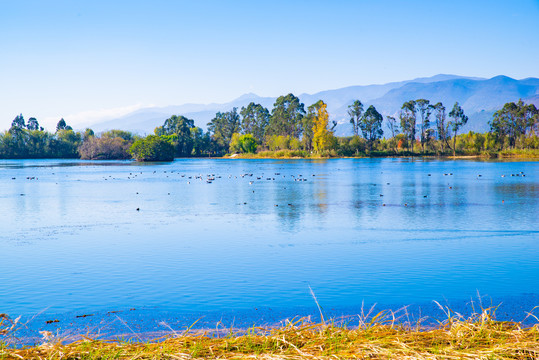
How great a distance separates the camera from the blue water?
9.02 meters

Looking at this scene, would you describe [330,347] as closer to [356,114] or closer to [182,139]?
[356,114]

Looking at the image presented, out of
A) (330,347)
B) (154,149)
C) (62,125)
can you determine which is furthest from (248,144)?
(330,347)

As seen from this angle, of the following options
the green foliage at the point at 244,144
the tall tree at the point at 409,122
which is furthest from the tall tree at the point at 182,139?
the tall tree at the point at 409,122

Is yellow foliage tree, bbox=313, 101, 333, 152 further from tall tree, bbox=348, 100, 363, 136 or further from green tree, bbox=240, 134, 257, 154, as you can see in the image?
green tree, bbox=240, 134, 257, 154

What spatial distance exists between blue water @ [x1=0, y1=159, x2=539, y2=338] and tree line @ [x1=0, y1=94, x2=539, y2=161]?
8850cm

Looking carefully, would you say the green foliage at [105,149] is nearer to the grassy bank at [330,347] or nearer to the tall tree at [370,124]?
the tall tree at [370,124]

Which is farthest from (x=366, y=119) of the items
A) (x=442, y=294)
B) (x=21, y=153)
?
(x=442, y=294)

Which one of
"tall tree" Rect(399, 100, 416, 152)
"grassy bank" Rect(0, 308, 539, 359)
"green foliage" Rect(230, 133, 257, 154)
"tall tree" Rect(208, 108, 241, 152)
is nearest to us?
"grassy bank" Rect(0, 308, 539, 359)

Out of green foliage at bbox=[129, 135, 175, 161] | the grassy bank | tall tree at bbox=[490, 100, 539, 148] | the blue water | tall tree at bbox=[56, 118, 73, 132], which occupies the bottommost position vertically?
the blue water

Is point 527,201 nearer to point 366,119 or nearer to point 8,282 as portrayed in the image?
point 8,282

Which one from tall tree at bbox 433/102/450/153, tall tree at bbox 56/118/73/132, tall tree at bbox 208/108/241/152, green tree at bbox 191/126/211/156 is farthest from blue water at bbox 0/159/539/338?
tall tree at bbox 56/118/73/132

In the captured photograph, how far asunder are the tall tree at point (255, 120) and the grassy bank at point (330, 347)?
147m

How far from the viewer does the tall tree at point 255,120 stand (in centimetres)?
15225

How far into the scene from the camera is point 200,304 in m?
8.69
